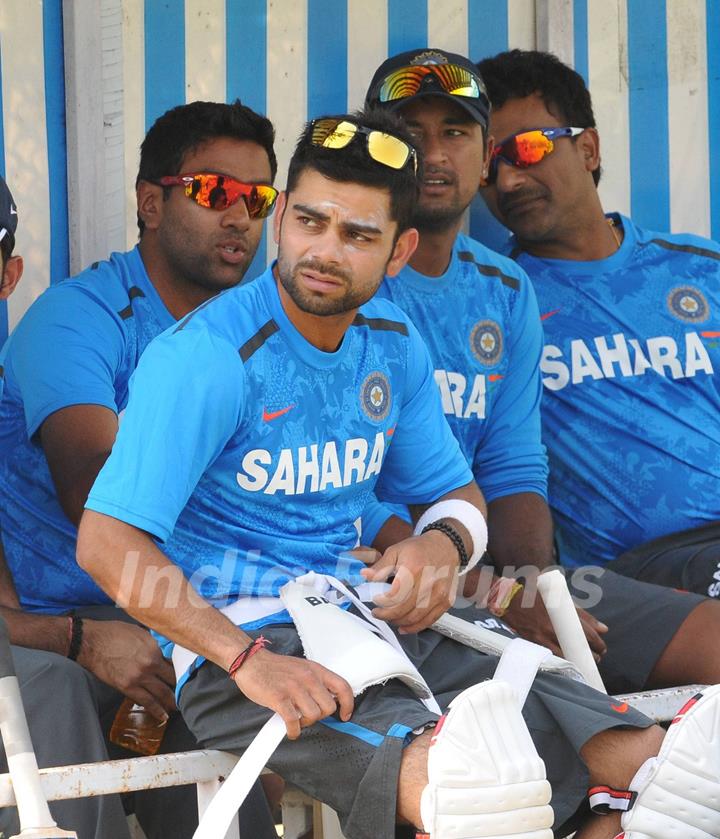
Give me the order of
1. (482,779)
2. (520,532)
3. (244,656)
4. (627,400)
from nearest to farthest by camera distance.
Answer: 1. (482,779)
2. (244,656)
3. (520,532)
4. (627,400)

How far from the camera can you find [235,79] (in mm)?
3951

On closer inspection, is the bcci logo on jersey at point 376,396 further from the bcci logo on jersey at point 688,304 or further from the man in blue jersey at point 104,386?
the bcci logo on jersey at point 688,304

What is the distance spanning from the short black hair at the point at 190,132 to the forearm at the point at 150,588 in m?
1.51

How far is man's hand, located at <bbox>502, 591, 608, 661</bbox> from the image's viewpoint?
124 inches

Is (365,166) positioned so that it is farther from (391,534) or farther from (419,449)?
(391,534)

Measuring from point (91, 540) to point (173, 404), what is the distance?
261mm

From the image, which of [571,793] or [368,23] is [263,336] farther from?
[368,23]

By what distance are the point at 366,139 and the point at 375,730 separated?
113 centimetres

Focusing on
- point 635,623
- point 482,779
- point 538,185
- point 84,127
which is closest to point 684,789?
point 482,779

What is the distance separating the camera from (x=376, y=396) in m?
2.77

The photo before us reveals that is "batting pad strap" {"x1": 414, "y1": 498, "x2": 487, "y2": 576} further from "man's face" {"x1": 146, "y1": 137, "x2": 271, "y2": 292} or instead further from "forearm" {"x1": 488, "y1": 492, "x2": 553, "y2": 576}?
"man's face" {"x1": 146, "y1": 137, "x2": 271, "y2": 292}

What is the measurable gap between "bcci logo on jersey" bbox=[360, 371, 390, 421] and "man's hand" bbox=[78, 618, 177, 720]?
2.09 feet

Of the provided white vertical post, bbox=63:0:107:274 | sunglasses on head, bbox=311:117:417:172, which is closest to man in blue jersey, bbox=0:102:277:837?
white vertical post, bbox=63:0:107:274

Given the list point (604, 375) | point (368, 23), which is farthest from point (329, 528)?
point (368, 23)
